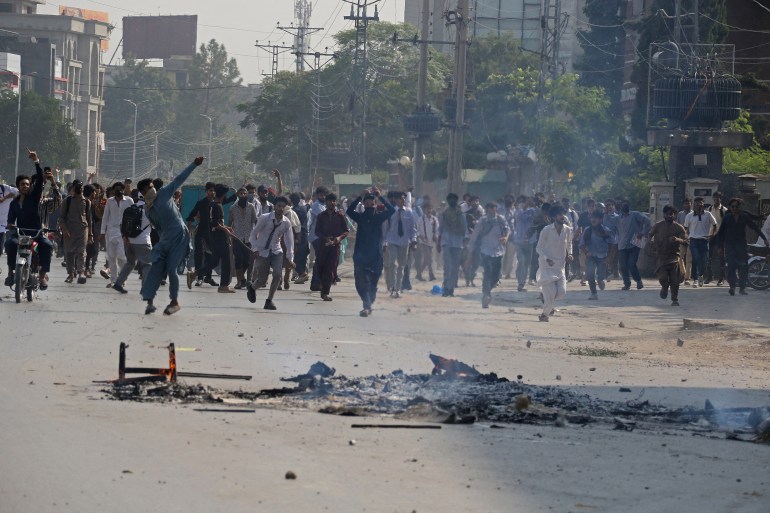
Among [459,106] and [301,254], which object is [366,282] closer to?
[301,254]

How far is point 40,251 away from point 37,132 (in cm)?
7157

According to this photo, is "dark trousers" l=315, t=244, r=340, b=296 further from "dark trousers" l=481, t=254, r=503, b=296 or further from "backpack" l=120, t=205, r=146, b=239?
"backpack" l=120, t=205, r=146, b=239

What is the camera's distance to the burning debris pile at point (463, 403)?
31.2 feet

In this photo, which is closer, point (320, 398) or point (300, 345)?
point (320, 398)

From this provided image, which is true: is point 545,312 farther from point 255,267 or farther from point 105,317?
point 105,317

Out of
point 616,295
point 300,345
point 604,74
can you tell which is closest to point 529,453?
point 300,345

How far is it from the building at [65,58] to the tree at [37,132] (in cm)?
1720

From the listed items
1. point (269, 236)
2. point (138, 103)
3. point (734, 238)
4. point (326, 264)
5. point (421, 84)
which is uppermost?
point (138, 103)

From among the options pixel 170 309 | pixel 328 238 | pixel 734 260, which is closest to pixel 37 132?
pixel 734 260

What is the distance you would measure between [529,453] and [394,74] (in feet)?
247

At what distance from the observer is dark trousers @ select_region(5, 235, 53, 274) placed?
1880 centimetres

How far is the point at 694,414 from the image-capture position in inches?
399

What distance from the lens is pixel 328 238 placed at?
21.1 metres

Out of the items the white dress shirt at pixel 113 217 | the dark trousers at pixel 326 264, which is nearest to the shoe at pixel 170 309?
the dark trousers at pixel 326 264
